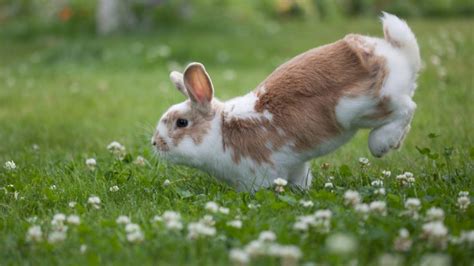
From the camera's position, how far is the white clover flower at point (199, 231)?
3.15 meters

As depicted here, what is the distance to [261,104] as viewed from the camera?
4.36 meters

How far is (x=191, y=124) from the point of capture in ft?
14.6

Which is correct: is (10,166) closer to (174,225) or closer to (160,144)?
(160,144)

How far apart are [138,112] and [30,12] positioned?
425 inches

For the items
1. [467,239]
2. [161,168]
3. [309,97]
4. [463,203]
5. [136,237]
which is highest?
[309,97]

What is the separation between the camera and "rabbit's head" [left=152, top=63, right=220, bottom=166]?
4.36m

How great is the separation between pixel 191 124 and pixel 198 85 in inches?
10.1

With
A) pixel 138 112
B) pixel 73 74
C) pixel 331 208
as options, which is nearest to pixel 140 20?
pixel 73 74

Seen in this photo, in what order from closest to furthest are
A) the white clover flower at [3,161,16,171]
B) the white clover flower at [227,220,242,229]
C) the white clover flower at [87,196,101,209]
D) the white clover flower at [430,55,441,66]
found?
the white clover flower at [227,220,242,229] < the white clover flower at [87,196,101,209] < the white clover flower at [3,161,16,171] < the white clover flower at [430,55,441,66]

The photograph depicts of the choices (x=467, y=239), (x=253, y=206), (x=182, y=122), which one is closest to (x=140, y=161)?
(x=182, y=122)

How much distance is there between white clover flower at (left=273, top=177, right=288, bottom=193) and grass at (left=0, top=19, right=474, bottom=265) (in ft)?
0.14

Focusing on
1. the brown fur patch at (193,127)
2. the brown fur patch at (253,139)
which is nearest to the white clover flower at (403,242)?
the brown fur patch at (253,139)

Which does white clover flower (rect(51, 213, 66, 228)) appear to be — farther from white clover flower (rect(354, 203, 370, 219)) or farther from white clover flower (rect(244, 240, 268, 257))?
white clover flower (rect(354, 203, 370, 219))

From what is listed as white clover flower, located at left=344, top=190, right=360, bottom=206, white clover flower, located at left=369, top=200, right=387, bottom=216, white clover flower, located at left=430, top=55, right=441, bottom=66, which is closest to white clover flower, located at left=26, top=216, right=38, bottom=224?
white clover flower, located at left=344, top=190, right=360, bottom=206
